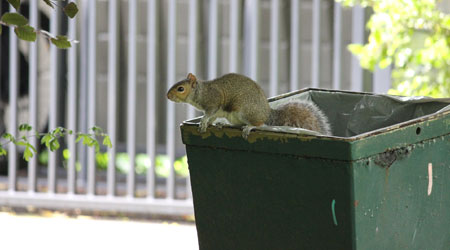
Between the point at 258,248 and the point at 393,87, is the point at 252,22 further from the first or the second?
the point at 258,248

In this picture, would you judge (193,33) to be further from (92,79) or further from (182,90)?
(182,90)

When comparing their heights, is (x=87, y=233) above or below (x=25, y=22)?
below

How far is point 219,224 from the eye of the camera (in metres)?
2.72

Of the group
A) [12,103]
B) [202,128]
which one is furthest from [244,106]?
[12,103]

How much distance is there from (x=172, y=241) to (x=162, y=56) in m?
1.46

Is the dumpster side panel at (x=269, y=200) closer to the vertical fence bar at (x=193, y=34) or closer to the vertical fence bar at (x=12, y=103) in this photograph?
the vertical fence bar at (x=193, y=34)

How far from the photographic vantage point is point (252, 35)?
4965 millimetres

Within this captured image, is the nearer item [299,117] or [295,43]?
[299,117]

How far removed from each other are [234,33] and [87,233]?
49.4 inches

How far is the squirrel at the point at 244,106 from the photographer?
292 cm

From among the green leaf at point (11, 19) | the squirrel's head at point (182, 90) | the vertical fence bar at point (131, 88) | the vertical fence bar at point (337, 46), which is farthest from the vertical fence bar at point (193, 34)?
the green leaf at point (11, 19)

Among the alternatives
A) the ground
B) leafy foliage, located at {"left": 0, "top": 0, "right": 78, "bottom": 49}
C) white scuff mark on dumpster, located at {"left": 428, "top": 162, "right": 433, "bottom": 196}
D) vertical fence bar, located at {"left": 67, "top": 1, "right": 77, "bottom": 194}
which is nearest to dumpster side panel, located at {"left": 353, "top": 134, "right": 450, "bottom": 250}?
white scuff mark on dumpster, located at {"left": 428, "top": 162, "right": 433, "bottom": 196}

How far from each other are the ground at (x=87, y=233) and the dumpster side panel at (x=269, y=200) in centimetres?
196

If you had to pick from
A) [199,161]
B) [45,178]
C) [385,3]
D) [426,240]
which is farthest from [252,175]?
[45,178]
